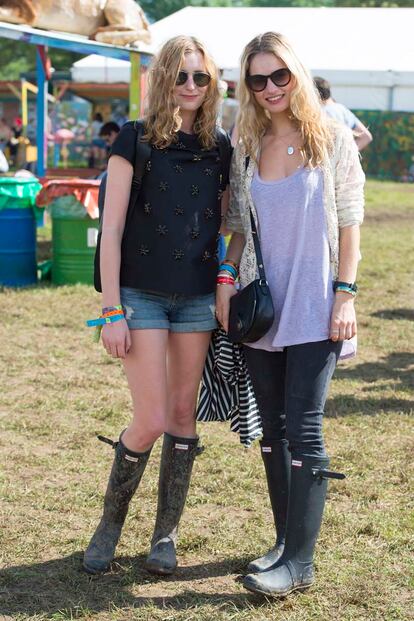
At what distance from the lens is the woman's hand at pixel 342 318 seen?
2.78m

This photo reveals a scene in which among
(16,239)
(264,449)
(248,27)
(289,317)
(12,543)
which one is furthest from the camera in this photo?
(248,27)

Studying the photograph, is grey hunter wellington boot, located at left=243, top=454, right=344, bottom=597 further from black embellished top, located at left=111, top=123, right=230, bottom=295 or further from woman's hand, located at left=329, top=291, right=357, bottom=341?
black embellished top, located at left=111, top=123, right=230, bottom=295

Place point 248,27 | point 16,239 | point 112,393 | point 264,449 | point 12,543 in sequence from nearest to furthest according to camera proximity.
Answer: point 264,449 → point 12,543 → point 112,393 → point 16,239 → point 248,27

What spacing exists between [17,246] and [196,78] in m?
5.85

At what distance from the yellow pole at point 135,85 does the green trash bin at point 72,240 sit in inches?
66.4

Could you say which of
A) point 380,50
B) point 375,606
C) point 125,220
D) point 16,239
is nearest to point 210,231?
point 125,220

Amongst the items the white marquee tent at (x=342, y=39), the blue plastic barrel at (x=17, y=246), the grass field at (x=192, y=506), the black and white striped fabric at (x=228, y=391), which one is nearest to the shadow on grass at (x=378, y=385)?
the grass field at (x=192, y=506)

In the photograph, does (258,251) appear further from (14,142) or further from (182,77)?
(14,142)

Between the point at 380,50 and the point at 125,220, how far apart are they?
55.1 feet

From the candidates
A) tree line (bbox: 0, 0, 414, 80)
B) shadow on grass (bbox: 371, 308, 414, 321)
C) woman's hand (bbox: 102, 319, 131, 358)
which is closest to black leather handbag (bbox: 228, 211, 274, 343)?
woman's hand (bbox: 102, 319, 131, 358)

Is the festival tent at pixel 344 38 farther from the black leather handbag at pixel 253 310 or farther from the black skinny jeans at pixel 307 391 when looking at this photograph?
the black skinny jeans at pixel 307 391

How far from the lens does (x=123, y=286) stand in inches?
114

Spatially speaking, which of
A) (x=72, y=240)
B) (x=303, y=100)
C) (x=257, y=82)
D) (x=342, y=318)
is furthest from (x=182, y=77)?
(x=72, y=240)

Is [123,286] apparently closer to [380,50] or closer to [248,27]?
[248,27]
